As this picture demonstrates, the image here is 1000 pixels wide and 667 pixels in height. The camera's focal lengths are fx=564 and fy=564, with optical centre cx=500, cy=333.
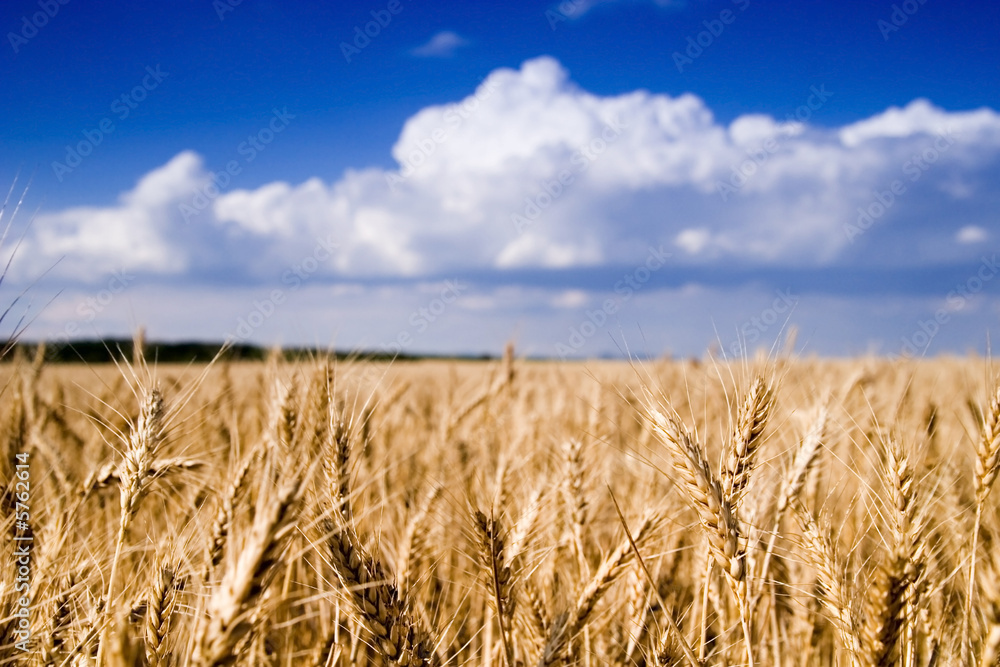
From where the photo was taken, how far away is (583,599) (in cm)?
169

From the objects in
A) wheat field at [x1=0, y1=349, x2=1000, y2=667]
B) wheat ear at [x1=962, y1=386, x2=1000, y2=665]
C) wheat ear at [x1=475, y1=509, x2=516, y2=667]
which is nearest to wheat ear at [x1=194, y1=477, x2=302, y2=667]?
wheat field at [x1=0, y1=349, x2=1000, y2=667]

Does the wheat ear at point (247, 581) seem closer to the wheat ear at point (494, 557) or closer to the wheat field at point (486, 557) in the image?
the wheat field at point (486, 557)

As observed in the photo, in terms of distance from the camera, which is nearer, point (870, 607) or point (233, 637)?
point (233, 637)

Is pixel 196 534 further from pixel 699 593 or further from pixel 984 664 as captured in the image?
pixel 984 664

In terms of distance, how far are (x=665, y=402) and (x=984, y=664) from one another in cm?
91

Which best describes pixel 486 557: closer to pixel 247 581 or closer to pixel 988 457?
pixel 247 581

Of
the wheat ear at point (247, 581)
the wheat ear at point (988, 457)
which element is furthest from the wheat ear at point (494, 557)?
the wheat ear at point (988, 457)

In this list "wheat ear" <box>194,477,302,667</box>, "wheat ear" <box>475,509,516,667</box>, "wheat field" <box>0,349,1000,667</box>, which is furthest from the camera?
"wheat ear" <box>475,509,516,667</box>

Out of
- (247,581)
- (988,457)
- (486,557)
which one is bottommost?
(486,557)

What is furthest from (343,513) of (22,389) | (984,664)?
(22,389)

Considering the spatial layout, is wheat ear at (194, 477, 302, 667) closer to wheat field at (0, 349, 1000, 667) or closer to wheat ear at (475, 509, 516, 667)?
wheat field at (0, 349, 1000, 667)

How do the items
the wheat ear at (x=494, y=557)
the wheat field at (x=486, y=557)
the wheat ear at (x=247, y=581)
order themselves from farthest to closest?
the wheat ear at (x=494, y=557) → the wheat field at (x=486, y=557) → the wheat ear at (x=247, y=581)

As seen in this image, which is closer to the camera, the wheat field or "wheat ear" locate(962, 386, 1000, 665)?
the wheat field

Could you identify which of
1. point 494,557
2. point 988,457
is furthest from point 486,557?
point 988,457
